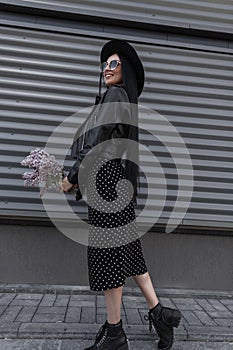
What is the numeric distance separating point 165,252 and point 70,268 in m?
1.15

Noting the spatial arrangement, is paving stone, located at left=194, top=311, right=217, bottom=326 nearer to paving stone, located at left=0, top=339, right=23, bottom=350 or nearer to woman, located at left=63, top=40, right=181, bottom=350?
woman, located at left=63, top=40, right=181, bottom=350

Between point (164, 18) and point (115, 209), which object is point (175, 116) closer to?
point (164, 18)

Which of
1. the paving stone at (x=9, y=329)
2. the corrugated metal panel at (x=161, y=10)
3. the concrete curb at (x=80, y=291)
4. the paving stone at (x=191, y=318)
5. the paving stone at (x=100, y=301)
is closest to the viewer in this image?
the paving stone at (x=9, y=329)

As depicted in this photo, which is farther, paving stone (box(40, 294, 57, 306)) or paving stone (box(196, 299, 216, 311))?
paving stone (box(196, 299, 216, 311))

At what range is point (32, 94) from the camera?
12.4 feet

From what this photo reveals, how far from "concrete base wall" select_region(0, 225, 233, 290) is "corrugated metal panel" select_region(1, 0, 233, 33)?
254 cm

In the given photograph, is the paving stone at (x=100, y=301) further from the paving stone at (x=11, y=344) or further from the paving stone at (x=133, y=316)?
the paving stone at (x=11, y=344)

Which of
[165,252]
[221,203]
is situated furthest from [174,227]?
[221,203]

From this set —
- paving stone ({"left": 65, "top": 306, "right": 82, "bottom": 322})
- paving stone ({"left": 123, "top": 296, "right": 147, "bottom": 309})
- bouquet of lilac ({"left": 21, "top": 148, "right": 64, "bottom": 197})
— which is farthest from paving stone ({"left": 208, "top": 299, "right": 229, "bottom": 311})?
bouquet of lilac ({"left": 21, "top": 148, "right": 64, "bottom": 197})

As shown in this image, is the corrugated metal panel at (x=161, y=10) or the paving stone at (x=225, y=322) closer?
the paving stone at (x=225, y=322)

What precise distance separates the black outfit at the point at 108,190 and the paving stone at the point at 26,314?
3.23ft

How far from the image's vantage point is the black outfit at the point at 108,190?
7.45ft

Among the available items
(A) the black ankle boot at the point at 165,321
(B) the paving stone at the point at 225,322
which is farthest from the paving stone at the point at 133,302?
(A) the black ankle boot at the point at 165,321

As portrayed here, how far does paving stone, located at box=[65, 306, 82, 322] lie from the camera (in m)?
2.96
